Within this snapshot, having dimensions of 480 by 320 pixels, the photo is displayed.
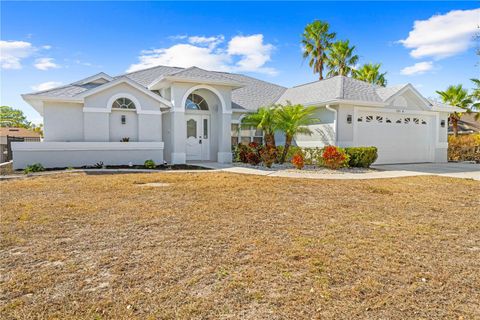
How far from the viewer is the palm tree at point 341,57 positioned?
32.5 m

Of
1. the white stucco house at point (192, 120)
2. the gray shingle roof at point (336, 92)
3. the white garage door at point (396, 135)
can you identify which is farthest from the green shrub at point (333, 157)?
the white garage door at point (396, 135)

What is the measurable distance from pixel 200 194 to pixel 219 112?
33.2 feet

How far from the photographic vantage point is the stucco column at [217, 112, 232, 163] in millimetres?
18094

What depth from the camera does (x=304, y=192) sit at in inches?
367

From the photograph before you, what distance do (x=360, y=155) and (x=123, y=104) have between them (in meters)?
11.8

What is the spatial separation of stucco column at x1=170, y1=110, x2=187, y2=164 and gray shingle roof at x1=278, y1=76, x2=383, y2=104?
718 cm

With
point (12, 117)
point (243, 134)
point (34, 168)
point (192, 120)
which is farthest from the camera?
point (12, 117)

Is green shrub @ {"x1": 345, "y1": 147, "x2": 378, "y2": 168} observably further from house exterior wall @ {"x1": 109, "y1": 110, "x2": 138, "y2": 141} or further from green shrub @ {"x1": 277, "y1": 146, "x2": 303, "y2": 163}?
house exterior wall @ {"x1": 109, "y1": 110, "x2": 138, "y2": 141}

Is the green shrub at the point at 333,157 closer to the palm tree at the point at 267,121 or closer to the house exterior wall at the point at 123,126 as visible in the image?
the palm tree at the point at 267,121

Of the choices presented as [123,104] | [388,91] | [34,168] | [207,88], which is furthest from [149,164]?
[388,91]

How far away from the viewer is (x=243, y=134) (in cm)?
2041

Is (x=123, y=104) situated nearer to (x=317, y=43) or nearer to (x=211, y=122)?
(x=211, y=122)

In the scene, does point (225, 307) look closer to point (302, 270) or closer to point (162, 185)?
point (302, 270)

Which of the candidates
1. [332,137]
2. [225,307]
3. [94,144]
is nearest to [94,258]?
[225,307]
